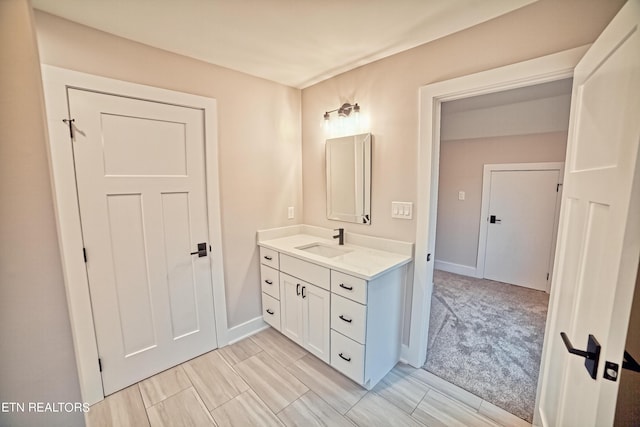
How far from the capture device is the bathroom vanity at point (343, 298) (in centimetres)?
172

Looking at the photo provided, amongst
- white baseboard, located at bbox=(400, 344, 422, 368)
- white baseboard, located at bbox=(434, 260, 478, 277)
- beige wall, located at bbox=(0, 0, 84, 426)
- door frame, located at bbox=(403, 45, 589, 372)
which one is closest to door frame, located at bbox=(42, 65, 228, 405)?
beige wall, located at bbox=(0, 0, 84, 426)

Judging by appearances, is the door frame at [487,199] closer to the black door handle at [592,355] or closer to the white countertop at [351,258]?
the white countertop at [351,258]

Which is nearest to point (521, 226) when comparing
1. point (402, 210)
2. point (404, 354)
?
point (402, 210)

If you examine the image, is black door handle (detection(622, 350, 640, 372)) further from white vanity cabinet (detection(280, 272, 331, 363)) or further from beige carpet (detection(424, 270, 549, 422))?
white vanity cabinet (detection(280, 272, 331, 363))

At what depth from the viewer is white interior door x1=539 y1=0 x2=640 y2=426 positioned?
734 mm

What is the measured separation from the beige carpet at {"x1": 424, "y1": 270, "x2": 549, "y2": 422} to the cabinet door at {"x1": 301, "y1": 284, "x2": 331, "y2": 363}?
86 cm

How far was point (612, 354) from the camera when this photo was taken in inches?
30.0

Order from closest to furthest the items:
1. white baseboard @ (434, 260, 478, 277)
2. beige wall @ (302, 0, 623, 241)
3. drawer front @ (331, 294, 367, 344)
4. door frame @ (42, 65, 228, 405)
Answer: beige wall @ (302, 0, 623, 241) < door frame @ (42, 65, 228, 405) < drawer front @ (331, 294, 367, 344) < white baseboard @ (434, 260, 478, 277)

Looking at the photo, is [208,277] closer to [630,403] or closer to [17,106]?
[17,106]

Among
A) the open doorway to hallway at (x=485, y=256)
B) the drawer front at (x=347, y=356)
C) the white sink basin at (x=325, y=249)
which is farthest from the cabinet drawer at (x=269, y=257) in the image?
the open doorway to hallway at (x=485, y=256)

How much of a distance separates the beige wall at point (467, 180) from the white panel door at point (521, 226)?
0.64ft

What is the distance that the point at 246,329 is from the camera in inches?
96.8

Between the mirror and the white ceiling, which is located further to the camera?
the mirror

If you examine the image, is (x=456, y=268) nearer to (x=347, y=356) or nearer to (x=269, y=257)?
(x=347, y=356)
